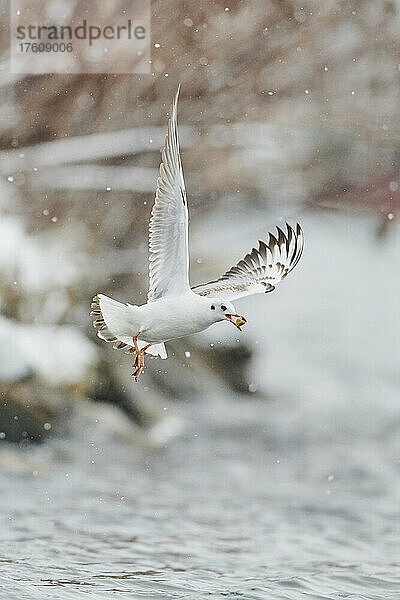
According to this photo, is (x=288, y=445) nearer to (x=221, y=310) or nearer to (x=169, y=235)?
(x=169, y=235)

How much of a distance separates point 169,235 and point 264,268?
21cm

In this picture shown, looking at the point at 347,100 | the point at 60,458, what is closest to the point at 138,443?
the point at 60,458

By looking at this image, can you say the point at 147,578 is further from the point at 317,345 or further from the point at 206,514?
the point at 317,345

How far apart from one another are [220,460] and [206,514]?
0.25 meters

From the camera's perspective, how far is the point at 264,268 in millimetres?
2021

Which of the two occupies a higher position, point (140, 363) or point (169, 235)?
point (169, 235)

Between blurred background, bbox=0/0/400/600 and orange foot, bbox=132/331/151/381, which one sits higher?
blurred background, bbox=0/0/400/600

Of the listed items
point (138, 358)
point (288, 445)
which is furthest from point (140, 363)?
point (288, 445)

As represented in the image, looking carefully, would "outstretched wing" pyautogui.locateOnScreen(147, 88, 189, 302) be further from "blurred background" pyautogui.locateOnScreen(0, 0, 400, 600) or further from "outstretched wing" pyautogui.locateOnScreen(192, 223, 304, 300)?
"blurred background" pyautogui.locateOnScreen(0, 0, 400, 600)

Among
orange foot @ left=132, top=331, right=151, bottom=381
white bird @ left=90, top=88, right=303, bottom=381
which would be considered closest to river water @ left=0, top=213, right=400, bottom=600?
white bird @ left=90, top=88, right=303, bottom=381

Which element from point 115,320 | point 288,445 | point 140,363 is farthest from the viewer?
point 288,445

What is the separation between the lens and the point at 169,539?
→ 3.68 m

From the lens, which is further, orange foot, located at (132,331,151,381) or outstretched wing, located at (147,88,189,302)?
outstretched wing, located at (147,88,189,302)

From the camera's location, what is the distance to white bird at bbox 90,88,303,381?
1.85 meters
